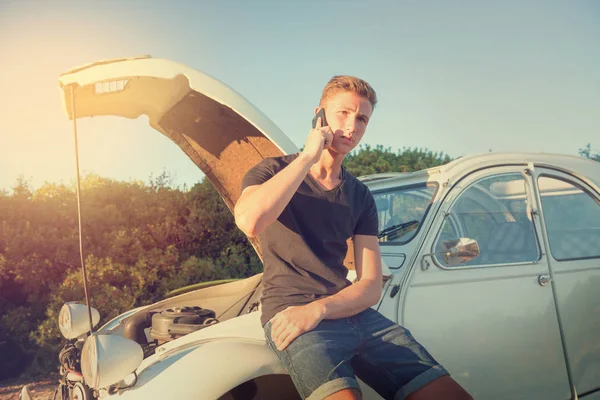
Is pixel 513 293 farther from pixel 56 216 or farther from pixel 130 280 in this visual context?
pixel 56 216

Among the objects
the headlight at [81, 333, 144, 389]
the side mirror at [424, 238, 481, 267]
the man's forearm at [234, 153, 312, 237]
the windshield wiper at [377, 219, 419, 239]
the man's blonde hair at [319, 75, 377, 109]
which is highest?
the man's blonde hair at [319, 75, 377, 109]

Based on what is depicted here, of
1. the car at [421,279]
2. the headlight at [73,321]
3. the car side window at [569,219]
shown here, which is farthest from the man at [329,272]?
the car side window at [569,219]

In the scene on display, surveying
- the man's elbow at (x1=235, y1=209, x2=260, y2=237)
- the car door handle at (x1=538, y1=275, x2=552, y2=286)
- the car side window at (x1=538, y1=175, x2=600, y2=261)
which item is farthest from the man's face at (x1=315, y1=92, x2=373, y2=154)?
the car side window at (x1=538, y1=175, x2=600, y2=261)

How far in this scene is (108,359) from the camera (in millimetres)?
2150

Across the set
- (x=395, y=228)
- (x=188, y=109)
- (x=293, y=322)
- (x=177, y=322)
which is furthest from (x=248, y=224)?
(x=395, y=228)

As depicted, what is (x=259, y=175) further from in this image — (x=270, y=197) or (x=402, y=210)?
(x=402, y=210)

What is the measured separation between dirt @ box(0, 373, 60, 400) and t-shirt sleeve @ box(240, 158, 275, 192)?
3.96 m

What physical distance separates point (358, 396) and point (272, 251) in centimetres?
78

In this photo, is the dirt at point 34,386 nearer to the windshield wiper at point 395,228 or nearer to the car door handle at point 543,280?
the windshield wiper at point 395,228

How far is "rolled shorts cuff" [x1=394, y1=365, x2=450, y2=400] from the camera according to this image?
217 centimetres

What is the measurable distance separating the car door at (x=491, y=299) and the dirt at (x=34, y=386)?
4.03m

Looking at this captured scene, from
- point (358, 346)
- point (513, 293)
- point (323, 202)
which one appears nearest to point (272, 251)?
point (323, 202)

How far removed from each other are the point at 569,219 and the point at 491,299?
1.26 metres

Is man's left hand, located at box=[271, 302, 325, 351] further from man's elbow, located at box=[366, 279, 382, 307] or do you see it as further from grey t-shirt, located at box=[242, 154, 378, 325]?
man's elbow, located at box=[366, 279, 382, 307]
